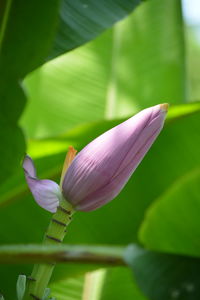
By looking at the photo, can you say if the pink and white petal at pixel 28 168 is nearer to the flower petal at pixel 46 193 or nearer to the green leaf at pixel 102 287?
the flower petal at pixel 46 193

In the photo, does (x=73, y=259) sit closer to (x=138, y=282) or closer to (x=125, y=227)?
(x=138, y=282)

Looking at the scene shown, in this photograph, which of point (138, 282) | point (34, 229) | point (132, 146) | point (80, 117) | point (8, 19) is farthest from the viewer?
point (80, 117)

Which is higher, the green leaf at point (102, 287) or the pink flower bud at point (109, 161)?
the pink flower bud at point (109, 161)

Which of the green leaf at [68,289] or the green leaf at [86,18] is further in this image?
the green leaf at [68,289]

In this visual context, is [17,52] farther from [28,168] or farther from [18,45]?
[28,168]

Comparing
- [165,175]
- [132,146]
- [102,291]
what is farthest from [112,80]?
[132,146]

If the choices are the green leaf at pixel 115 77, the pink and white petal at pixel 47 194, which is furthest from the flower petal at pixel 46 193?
the green leaf at pixel 115 77
